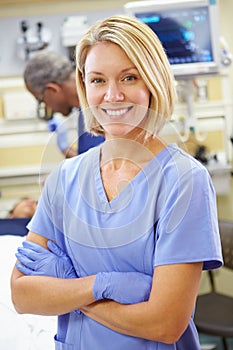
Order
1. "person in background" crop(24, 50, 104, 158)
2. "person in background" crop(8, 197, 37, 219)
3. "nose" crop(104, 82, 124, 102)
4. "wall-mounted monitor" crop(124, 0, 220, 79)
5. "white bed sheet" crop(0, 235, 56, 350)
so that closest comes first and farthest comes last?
"nose" crop(104, 82, 124, 102) < "white bed sheet" crop(0, 235, 56, 350) < "wall-mounted monitor" crop(124, 0, 220, 79) < "person in background" crop(24, 50, 104, 158) < "person in background" crop(8, 197, 37, 219)

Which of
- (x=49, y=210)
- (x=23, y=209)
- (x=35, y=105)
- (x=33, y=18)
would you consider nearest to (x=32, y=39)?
(x=33, y=18)

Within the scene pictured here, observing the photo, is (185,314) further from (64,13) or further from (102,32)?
(64,13)

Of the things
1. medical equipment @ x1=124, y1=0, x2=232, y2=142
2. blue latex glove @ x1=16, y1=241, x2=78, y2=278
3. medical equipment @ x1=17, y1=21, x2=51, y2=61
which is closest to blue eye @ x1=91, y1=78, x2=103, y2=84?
blue latex glove @ x1=16, y1=241, x2=78, y2=278

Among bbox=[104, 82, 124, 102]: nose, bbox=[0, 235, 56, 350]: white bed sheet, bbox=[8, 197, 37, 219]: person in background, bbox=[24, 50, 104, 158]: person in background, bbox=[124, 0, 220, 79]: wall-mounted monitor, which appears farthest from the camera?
bbox=[8, 197, 37, 219]: person in background

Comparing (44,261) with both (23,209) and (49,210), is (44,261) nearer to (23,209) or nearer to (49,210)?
(49,210)

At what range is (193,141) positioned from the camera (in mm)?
3672

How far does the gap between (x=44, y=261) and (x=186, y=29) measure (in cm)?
185

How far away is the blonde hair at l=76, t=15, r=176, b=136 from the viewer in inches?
45.3

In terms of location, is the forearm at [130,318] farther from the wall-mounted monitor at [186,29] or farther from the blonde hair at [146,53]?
the wall-mounted monitor at [186,29]

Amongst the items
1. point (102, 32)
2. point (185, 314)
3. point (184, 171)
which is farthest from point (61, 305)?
point (102, 32)

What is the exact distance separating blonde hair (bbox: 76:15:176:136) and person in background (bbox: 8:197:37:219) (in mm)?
2026

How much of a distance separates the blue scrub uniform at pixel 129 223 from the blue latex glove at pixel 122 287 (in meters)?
0.03

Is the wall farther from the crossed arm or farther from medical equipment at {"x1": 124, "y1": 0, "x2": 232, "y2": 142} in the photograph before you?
the crossed arm

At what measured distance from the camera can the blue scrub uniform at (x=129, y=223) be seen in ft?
3.82
